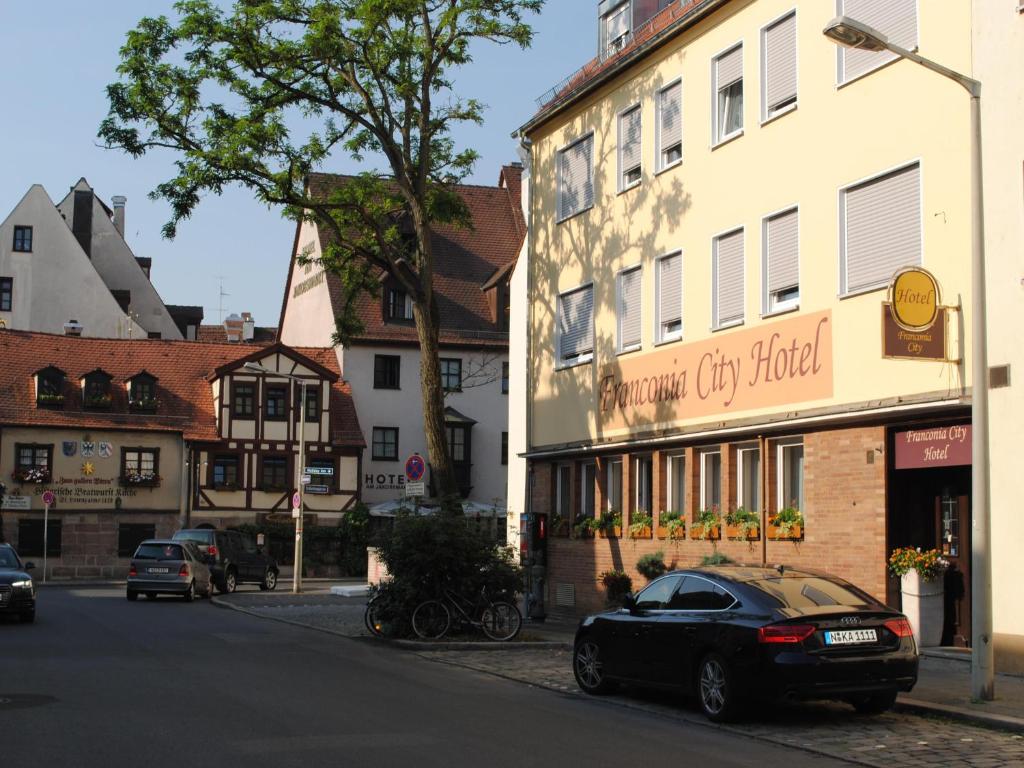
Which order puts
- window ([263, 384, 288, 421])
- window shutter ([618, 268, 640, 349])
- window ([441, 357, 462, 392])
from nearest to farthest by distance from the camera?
window shutter ([618, 268, 640, 349])
window ([263, 384, 288, 421])
window ([441, 357, 462, 392])

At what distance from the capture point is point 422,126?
95.0 feet

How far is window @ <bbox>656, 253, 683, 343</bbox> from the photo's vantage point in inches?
987

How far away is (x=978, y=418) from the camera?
1366 centimetres

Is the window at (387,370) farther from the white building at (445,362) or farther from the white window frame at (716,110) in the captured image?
the white window frame at (716,110)

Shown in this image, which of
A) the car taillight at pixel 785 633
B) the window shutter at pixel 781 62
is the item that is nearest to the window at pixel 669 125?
the window shutter at pixel 781 62

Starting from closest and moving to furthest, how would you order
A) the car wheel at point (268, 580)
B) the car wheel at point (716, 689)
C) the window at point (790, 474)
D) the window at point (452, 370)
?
the car wheel at point (716, 689) → the window at point (790, 474) → the car wheel at point (268, 580) → the window at point (452, 370)

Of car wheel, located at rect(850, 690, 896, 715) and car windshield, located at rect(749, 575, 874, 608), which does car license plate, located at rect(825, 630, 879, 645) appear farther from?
car wheel, located at rect(850, 690, 896, 715)

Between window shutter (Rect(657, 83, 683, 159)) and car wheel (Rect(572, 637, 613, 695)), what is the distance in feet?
41.0

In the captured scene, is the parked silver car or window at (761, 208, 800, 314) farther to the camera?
the parked silver car

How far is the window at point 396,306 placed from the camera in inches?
2505

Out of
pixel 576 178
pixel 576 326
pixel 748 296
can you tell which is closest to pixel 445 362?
pixel 576 178

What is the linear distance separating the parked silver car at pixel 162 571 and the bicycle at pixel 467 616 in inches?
675

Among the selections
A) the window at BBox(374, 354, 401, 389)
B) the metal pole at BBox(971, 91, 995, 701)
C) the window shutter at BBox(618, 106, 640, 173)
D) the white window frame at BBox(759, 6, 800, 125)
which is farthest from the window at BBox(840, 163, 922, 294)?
the window at BBox(374, 354, 401, 389)


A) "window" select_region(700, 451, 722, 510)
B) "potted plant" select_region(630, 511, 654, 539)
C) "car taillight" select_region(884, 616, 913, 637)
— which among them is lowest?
"car taillight" select_region(884, 616, 913, 637)
